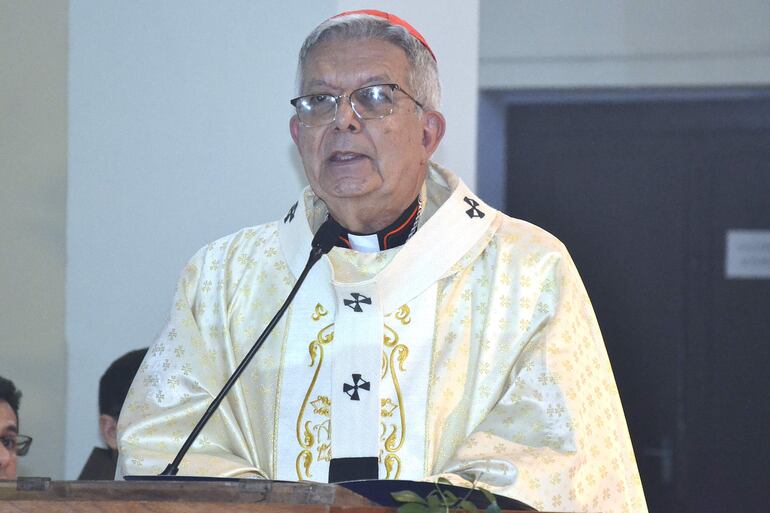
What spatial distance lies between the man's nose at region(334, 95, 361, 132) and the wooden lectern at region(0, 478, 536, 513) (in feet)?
4.05

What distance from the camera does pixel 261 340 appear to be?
9.63 ft

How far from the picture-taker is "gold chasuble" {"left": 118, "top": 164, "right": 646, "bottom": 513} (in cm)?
310

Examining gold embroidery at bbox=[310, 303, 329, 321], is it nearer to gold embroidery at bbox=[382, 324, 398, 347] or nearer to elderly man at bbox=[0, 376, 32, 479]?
gold embroidery at bbox=[382, 324, 398, 347]

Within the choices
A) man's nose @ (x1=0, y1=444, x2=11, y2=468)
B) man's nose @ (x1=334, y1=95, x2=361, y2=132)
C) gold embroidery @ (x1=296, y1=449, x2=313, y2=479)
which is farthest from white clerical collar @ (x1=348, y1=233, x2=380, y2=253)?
man's nose @ (x1=0, y1=444, x2=11, y2=468)

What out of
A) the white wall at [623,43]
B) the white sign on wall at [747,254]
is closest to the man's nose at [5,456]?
the white wall at [623,43]

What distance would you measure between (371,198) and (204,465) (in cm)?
76

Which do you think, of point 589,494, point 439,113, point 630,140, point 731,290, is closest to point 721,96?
point 630,140

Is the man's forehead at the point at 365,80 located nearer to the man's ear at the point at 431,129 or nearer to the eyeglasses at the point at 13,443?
the man's ear at the point at 431,129

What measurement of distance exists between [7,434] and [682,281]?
157 inches

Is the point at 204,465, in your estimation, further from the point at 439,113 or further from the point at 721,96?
the point at 721,96

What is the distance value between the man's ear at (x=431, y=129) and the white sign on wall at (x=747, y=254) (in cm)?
381

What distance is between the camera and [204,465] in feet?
10.1

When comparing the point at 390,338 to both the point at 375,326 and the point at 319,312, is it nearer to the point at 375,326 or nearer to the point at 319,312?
the point at 375,326

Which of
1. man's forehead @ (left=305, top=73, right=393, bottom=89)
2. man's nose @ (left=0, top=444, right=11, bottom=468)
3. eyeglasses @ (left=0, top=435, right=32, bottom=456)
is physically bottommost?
man's nose @ (left=0, top=444, right=11, bottom=468)
